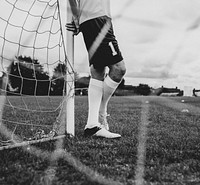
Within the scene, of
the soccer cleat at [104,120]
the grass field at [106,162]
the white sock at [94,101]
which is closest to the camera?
the grass field at [106,162]

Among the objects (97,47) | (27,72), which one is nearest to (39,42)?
(97,47)

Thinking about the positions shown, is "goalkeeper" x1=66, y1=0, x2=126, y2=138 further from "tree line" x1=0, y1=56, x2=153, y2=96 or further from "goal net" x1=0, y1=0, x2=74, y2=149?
"tree line" x1=0, y1=56, x2=153, y2=96

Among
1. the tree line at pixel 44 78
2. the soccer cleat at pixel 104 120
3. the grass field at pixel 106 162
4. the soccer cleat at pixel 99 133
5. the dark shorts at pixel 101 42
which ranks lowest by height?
the grass field at pixel 106 162

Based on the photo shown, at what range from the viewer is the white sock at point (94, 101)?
2818 millimetres

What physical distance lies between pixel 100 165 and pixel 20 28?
4.77 ft

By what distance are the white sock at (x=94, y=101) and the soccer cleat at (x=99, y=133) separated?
4cm

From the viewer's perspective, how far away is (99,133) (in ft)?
9.05

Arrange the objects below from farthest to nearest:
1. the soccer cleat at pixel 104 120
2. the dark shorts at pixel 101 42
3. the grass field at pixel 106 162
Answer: the soccer cleat at pixel 104 120 → the dark shorts at pixel 101 42 → the grass field at pixel 106 162

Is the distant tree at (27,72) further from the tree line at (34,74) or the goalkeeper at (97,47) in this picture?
the goalkeeper at (97,47)

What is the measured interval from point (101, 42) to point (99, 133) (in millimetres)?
755

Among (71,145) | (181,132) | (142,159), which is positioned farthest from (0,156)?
(181,132)

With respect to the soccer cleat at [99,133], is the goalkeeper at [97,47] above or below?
above

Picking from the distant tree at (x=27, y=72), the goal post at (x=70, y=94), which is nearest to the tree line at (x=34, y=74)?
the distant tree at (x=27, y=72)

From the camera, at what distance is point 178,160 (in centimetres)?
204
